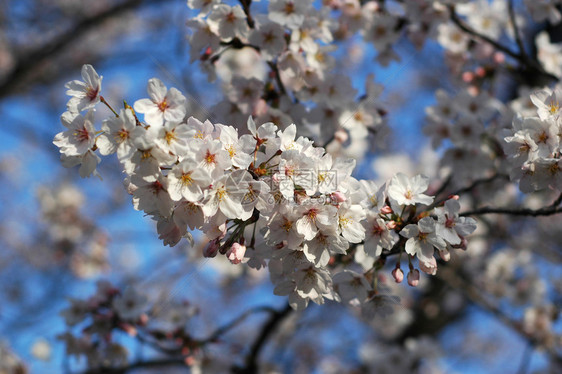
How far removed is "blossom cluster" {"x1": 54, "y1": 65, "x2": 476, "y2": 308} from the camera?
1.61 meters

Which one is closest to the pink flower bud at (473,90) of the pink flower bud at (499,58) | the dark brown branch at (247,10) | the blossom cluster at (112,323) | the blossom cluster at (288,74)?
the pink flower bud at (499,58)

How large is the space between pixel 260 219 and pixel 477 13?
3298 millimetres

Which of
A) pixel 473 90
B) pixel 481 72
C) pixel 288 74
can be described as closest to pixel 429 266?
pixel 288 74

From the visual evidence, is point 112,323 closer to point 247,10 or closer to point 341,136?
point 341,136

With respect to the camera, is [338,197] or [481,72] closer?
[338,197]

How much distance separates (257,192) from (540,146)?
4.11 ft

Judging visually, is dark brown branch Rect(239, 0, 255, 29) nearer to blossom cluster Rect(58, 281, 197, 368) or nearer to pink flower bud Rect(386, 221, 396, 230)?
pink flower bud Rect(386, 221, 396, 230)

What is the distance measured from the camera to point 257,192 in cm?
171

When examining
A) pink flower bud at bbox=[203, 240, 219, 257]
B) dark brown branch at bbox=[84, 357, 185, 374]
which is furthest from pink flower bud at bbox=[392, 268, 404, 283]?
dark brown branch at bbox=[84, 357, 185, 374]

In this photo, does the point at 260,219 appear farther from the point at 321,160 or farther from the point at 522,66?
the point at 522,66

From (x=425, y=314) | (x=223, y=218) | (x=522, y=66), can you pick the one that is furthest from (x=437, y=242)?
(x=425, y=314)

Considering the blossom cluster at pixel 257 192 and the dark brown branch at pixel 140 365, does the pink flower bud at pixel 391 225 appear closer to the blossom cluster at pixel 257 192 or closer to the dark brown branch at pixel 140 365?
the blossom cluster at pixel 257 192

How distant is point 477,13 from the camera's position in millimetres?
4008

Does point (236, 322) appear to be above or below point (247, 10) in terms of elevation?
below
